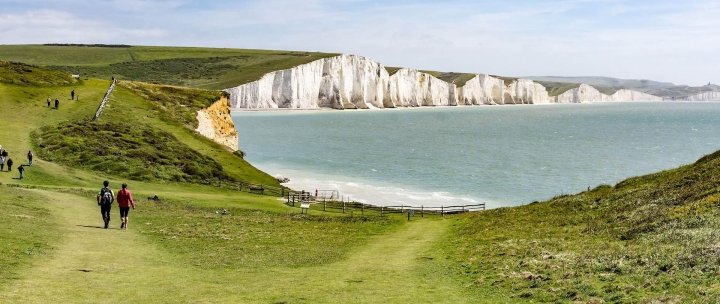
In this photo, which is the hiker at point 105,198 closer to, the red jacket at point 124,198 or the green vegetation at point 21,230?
the red jacket at point 124,198

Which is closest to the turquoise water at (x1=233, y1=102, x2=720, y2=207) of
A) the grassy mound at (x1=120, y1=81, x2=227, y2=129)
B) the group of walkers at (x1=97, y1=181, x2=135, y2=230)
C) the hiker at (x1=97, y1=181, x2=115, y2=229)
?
the grassy mound at (x1=120, y1=81, x2=227, y2=129)

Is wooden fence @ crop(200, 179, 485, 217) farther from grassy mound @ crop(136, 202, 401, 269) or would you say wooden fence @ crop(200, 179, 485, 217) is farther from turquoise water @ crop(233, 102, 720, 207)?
turquoise water @ crop(233, 102, 720, 207)

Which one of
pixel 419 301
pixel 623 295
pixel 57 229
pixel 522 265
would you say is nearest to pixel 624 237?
pixel 522 265

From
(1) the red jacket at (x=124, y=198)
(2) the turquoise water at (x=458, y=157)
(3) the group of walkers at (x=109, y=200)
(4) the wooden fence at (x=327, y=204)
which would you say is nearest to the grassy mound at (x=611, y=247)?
(4) the wooden fence at (x=327, y=204)

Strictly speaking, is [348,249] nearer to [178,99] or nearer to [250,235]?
[250,235]

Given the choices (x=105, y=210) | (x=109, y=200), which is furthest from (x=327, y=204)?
(x=109, y=200)
